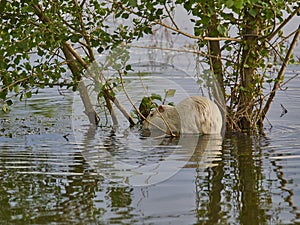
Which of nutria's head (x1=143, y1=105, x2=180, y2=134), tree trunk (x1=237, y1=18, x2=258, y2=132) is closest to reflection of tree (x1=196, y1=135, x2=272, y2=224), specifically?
nutria's head (x1=143, y1=105, x2=180, y2=134)

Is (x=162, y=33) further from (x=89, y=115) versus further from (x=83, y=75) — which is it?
(x=89, y=115)

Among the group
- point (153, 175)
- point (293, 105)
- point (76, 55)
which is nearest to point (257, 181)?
point (153, 175)

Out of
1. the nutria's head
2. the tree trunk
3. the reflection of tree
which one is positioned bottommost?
the reflection of tree

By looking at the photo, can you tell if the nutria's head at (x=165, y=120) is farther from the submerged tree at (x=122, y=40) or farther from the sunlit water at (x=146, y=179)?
the submerged tree at (x=122, y=40)

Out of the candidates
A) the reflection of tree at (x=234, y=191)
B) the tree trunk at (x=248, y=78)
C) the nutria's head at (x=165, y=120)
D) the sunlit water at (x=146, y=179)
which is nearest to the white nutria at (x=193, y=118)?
the nutria's head at (x=165, y=120)

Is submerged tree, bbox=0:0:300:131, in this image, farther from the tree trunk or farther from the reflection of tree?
the reflection of tree

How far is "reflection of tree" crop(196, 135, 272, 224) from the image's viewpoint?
4064 mm

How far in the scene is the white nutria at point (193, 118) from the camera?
7.62m

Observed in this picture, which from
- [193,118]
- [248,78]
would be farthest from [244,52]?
[193,118]

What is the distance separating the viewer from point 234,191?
470cm

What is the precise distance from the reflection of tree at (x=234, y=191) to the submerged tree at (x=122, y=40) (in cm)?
162

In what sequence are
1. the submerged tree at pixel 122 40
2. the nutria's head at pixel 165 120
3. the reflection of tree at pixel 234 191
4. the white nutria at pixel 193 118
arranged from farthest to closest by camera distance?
1. the nutria's head at pixel 165 120
2. the white nutria at pixel 193 118
3. the submerged tree at pixel 122 40
4. the reflection of tree at pixel 234 191

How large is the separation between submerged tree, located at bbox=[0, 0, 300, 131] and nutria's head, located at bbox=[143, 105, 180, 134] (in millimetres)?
663

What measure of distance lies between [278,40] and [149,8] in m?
2.12
